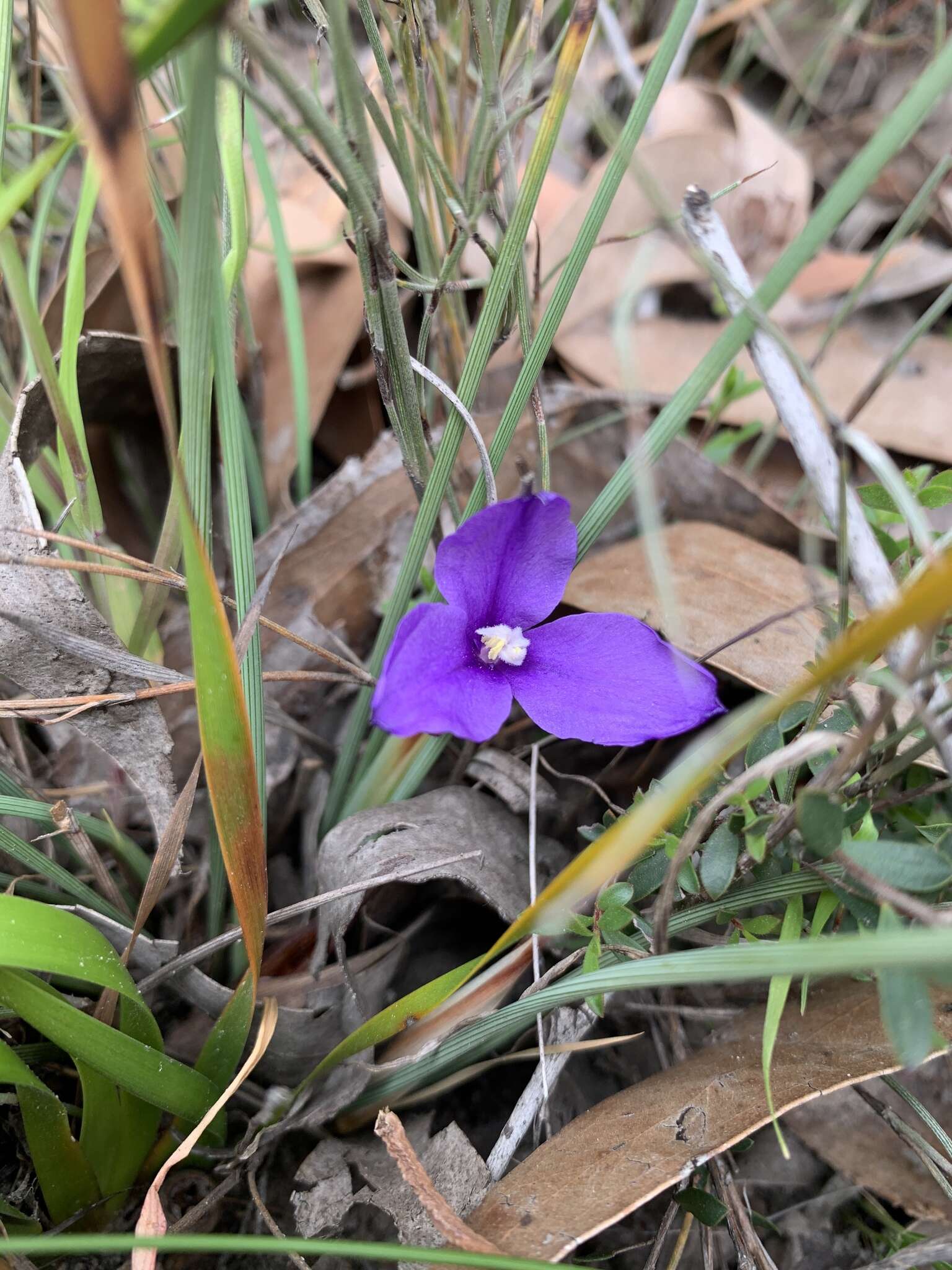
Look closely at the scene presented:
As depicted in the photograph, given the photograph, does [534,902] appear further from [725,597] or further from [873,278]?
[873,278]

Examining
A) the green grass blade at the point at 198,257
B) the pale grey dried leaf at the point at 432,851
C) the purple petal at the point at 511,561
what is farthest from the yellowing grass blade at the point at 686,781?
the green grass blade at the point at 198,257

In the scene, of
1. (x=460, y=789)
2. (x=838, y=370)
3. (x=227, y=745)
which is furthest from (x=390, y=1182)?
(x=838, y=370)

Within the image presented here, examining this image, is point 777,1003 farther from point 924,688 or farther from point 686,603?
point 686,603

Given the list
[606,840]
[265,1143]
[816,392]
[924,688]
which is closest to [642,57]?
[816,392]

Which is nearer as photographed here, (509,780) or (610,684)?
(610,684)

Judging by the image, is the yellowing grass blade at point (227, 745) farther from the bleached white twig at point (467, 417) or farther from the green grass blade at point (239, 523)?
the bleached white twig at point (467, 417)

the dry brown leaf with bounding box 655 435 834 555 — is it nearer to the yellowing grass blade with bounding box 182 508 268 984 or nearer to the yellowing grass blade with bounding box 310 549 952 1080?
the yellowing grass blade with bounding box 310 549 952 1080
